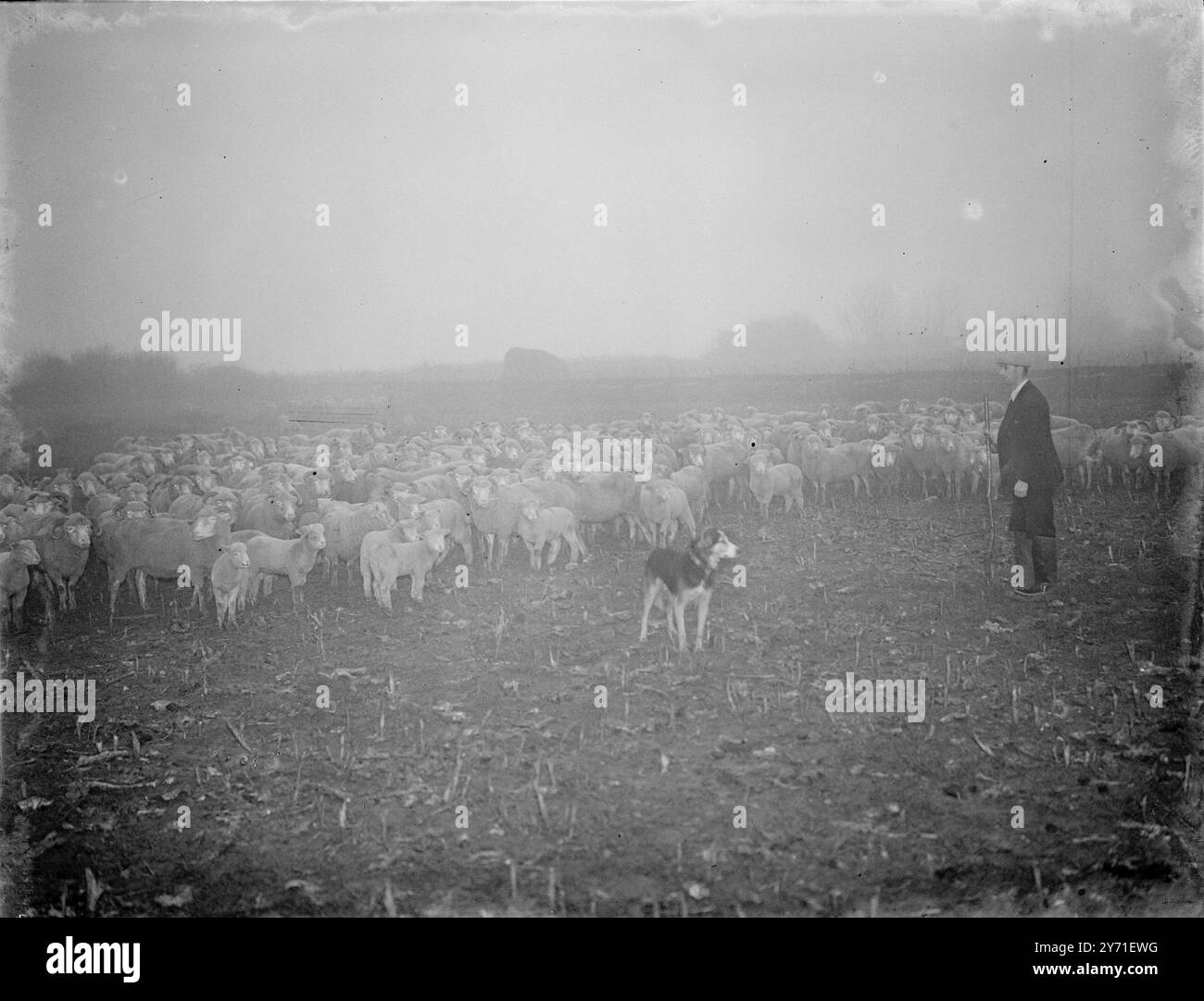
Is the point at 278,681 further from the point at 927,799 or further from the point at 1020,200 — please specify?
the point at 1020,200

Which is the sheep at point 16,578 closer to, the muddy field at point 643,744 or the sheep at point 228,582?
the muddy field at point 643,744

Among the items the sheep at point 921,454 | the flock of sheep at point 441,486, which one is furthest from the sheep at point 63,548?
the sheep at point 921,454

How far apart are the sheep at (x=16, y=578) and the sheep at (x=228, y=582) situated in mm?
794

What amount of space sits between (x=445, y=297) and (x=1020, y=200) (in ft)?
8.59

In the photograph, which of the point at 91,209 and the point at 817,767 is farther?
the point at 91,209

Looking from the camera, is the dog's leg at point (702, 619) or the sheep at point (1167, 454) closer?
the dog's leg at point (702, 619)

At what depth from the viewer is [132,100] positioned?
3482 mm

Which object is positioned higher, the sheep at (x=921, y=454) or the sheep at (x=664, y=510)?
the sheep at (x=921, y=454)

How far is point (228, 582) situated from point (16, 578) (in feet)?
3.08

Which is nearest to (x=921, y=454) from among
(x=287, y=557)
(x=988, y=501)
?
(x=988, y=501)

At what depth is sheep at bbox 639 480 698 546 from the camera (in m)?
3.47

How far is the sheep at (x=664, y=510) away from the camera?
3475mm
